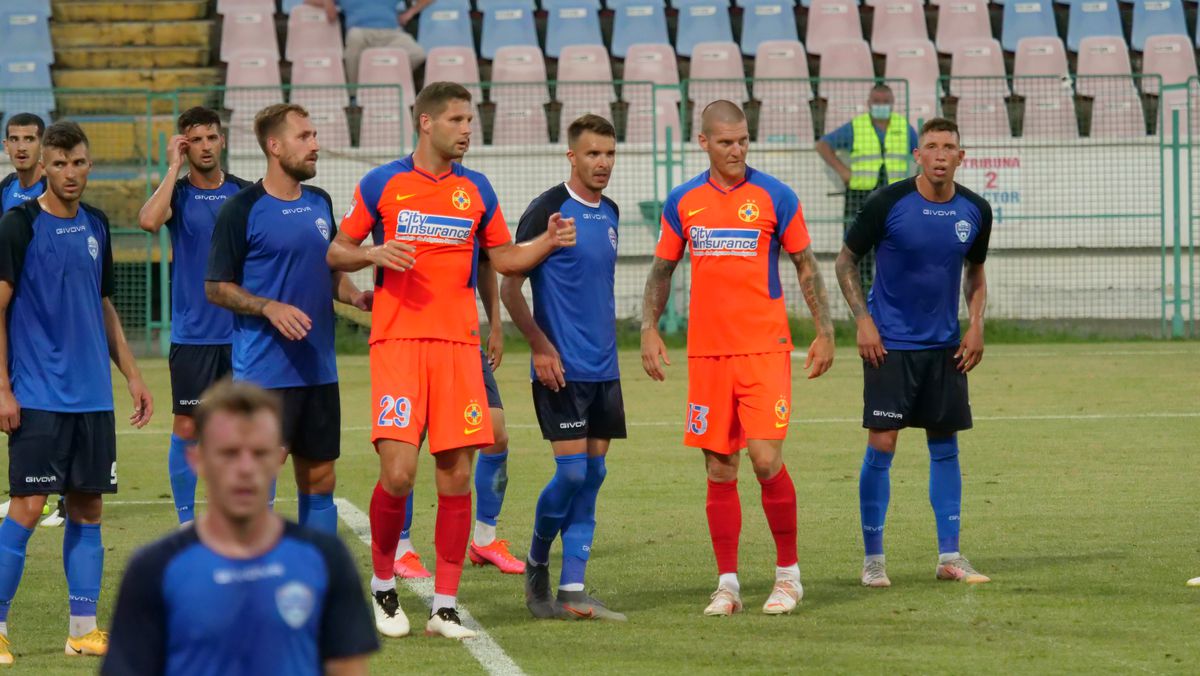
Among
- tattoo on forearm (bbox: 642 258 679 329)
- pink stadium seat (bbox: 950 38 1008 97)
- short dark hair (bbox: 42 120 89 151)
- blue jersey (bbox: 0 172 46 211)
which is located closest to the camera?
short dark hair (bbox: 42 120 89 151)

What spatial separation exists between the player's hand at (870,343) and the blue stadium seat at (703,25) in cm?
1603

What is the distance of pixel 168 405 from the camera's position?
606 inches

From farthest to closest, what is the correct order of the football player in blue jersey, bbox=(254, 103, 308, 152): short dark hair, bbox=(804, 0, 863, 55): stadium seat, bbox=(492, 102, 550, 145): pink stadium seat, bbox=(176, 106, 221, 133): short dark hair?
bbox=(804, 0, 863, 55): stadium seat < bbox=(492, 102, 550, 145): pink stadium seat < the football player in blue jersey < bbox=(176, 106, 221, 133): short dark hair < bbox=(254, 103, 308, 152): short dark hair

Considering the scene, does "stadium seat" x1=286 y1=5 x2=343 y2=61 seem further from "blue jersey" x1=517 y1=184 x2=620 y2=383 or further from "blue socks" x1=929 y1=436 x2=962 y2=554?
"blue socks" x1=929 y1=436 x2=962 y2=554

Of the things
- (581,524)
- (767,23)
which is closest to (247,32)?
(767,23)

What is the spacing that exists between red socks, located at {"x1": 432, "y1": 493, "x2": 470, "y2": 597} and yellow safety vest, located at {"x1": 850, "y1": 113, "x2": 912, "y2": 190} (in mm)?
13492

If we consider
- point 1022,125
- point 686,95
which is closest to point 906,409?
point 686,95

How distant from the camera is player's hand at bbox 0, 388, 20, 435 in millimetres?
6418

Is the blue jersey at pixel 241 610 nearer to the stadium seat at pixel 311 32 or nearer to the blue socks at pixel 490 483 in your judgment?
the blue socks at pixel 490 483

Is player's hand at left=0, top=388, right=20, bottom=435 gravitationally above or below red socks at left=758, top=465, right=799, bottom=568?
above

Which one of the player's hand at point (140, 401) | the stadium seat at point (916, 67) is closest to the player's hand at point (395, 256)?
the player's hand at point (140, 401)

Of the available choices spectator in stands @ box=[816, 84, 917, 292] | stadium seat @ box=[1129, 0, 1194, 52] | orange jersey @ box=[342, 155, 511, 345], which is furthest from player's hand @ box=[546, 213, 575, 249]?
stadium seat @ box=[1129, 0, 1194, 52]

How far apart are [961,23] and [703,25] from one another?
3.62 meters

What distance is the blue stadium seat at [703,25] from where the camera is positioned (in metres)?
23.6
